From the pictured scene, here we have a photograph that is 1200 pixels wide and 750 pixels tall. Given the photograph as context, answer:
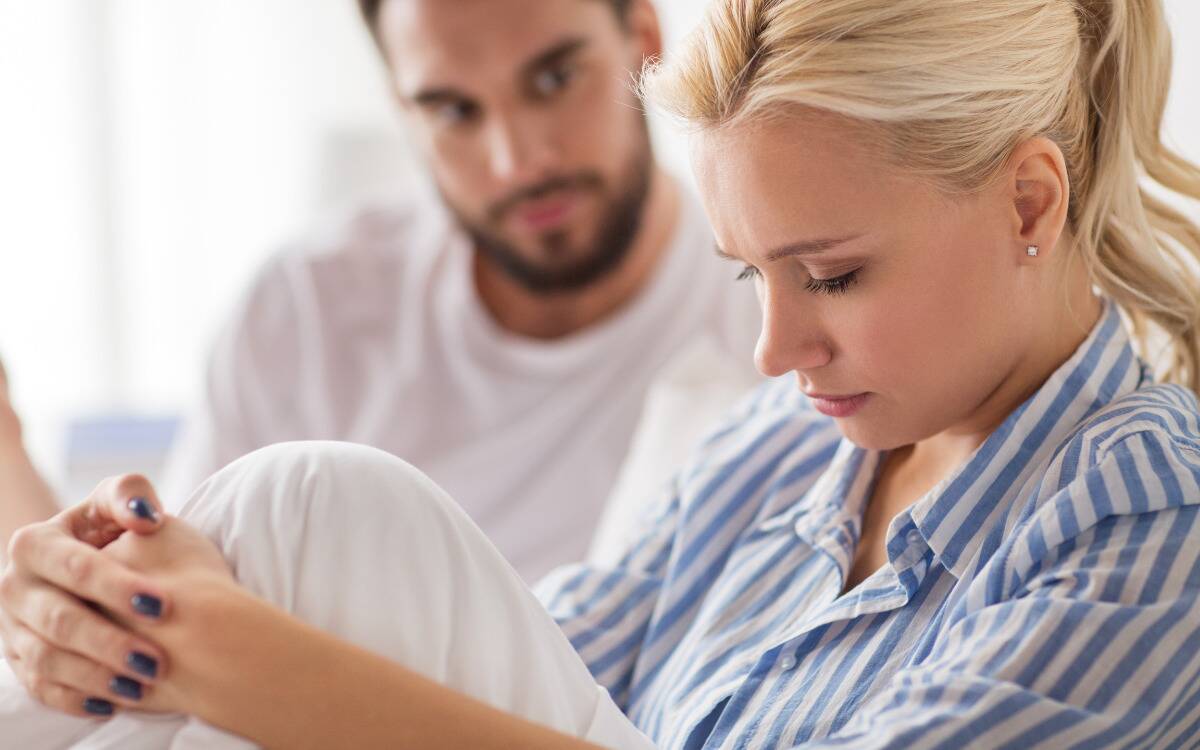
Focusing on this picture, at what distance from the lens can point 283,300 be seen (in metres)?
2.37

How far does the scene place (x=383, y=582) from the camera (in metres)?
1.01

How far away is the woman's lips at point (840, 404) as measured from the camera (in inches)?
43.6

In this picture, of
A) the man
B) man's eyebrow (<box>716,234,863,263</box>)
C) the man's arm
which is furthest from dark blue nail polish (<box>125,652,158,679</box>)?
the man

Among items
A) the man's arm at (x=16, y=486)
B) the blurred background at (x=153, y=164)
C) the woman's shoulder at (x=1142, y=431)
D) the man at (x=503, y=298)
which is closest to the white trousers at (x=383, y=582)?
the man's arm at (x=16, y=486)

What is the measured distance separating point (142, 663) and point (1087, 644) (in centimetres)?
68

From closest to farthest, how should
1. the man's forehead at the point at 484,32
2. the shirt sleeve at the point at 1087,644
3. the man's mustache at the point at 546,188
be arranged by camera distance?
the shirt sleeve at the point at 1087,644 → the man's forehead at the point at 484,32 → the man's mustache at the point at 546,188

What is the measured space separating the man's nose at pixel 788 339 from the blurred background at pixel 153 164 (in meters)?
A: 2.50

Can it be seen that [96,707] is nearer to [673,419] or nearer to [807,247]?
[807,247]

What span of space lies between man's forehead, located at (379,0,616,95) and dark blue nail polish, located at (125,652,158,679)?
4.15 ft

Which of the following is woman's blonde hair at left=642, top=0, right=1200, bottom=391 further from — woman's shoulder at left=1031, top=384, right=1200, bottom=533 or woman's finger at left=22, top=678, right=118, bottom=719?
woman's finger at left=22, top=678, right=118, bottom=719

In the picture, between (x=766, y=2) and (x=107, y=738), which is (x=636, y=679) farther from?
(x=766, y=2)

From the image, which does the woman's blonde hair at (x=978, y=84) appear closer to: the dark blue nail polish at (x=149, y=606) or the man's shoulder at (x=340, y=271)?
the dark blue nail polish at (x=149, y=606)

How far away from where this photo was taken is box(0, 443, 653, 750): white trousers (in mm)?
1004

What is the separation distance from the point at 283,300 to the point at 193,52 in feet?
4.64
